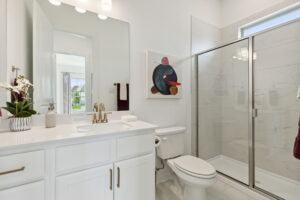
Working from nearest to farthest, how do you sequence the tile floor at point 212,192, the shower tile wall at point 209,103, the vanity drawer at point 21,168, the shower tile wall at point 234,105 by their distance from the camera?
the vanity drawer at point 21,168 → the tile floor at point 212,192 → the shower tile wall at point 234,105 → the shower tile wall at point 209,103

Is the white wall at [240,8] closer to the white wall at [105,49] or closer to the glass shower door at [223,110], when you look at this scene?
the glass shower door at [223,110]

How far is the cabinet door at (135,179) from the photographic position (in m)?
1.08

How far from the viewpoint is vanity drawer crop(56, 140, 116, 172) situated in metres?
0.87

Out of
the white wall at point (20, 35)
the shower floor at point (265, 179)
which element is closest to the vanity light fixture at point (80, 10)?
the white wall at point (20, 35)

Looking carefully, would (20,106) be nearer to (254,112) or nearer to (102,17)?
(102,17)

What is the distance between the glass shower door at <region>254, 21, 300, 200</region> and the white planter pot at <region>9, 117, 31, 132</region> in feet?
7.84

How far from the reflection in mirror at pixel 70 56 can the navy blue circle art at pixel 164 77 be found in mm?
375

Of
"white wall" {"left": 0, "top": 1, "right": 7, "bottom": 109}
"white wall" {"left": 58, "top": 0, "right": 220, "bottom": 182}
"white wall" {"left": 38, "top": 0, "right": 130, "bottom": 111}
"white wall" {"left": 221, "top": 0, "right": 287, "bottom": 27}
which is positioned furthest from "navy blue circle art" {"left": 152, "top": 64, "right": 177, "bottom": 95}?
"white wall" {"left": 221, "top": 0, "right": 287, "bottom": 27}

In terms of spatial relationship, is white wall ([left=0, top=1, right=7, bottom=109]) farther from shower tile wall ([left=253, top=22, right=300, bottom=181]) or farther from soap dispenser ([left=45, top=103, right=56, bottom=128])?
shower tile wall ([left=253, top=22, right=300, bottom=181])

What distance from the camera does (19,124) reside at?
3.40ft

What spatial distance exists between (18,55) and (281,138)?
114 inches

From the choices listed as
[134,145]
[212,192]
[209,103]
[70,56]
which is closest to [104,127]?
[134,145]

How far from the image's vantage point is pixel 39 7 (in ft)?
4.10

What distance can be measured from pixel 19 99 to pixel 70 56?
545mm
